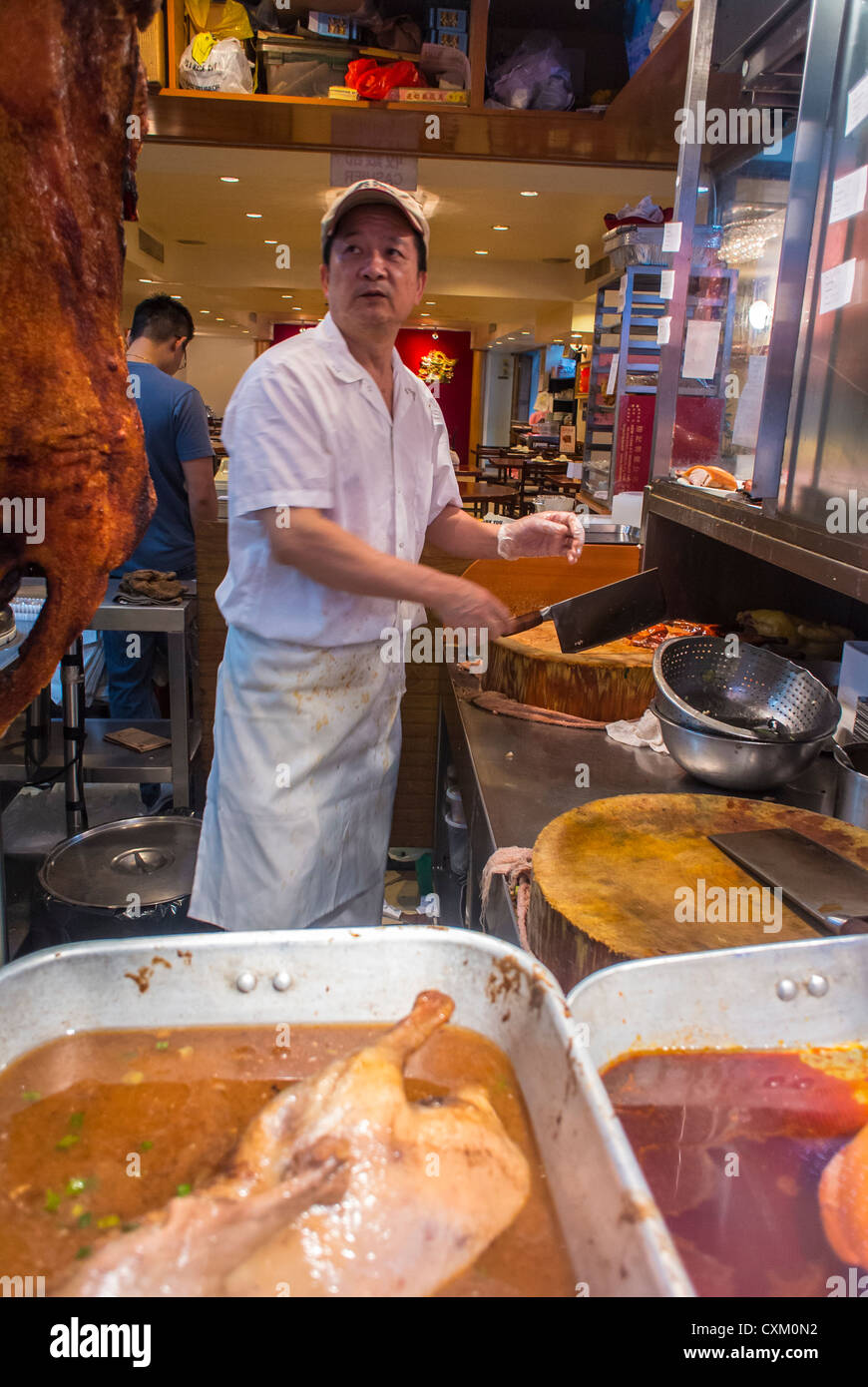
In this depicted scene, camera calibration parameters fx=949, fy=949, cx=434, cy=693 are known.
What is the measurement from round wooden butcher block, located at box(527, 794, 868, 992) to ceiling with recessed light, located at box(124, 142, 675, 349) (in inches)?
133

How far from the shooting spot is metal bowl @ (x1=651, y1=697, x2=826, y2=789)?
1.97 metres

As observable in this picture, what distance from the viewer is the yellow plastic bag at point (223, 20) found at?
481cm

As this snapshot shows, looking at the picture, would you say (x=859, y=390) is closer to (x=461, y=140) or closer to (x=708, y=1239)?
(x=708, y=1239)

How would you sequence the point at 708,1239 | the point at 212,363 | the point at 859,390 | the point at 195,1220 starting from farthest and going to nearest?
the point at 212,363
the point at 859,390
the point at 708,1239
the point at 195,1220

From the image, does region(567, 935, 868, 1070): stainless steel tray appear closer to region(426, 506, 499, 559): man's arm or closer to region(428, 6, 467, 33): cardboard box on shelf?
region(426, 506, 499, 559): man's arm

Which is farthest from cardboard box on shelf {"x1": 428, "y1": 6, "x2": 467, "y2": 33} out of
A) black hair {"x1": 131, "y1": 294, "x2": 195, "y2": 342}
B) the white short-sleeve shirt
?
the white short-sleeve shirt

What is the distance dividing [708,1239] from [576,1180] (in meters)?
0.24

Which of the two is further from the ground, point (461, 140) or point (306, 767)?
point (461, 140)

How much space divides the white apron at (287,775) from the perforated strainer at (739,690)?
76cm

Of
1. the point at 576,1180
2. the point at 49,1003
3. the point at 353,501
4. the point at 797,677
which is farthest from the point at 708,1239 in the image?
the point at 353,501

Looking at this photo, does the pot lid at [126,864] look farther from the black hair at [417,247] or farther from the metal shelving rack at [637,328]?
the metal shelving rack at [637,328]

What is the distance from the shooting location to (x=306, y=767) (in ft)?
7.91

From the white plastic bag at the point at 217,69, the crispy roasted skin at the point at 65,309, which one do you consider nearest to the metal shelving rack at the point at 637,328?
the white plastic bag at the point at 217,69

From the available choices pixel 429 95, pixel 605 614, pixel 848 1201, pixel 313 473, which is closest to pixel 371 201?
pixel 313 473
